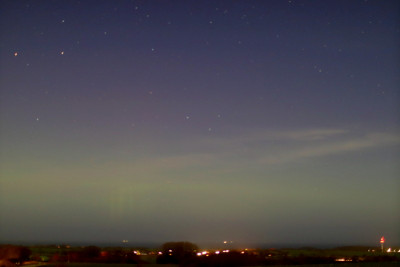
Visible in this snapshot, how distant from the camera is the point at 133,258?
2981 centimetres

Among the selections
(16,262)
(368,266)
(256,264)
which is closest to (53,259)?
(16,262)

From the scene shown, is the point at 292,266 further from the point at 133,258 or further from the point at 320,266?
the point at 133,258

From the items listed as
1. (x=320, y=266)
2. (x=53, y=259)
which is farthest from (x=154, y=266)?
(x=320, y=266)

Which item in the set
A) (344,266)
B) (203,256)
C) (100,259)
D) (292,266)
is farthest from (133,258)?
(344,266)

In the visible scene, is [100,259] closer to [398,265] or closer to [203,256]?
[203,256]

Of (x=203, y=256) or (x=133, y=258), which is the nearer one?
(x=203, y=256)

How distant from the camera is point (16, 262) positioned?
26.0 meters

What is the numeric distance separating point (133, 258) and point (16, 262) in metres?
6.18

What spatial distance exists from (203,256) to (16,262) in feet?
28.1

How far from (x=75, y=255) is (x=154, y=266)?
6014 mm

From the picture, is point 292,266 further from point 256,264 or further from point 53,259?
point 53,259

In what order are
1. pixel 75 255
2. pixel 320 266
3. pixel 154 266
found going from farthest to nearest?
pixel 75 255, pixel 320 266, pixel 154 266

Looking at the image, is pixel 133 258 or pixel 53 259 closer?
pixel 53 259

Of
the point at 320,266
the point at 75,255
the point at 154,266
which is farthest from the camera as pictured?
the point at 75,255
